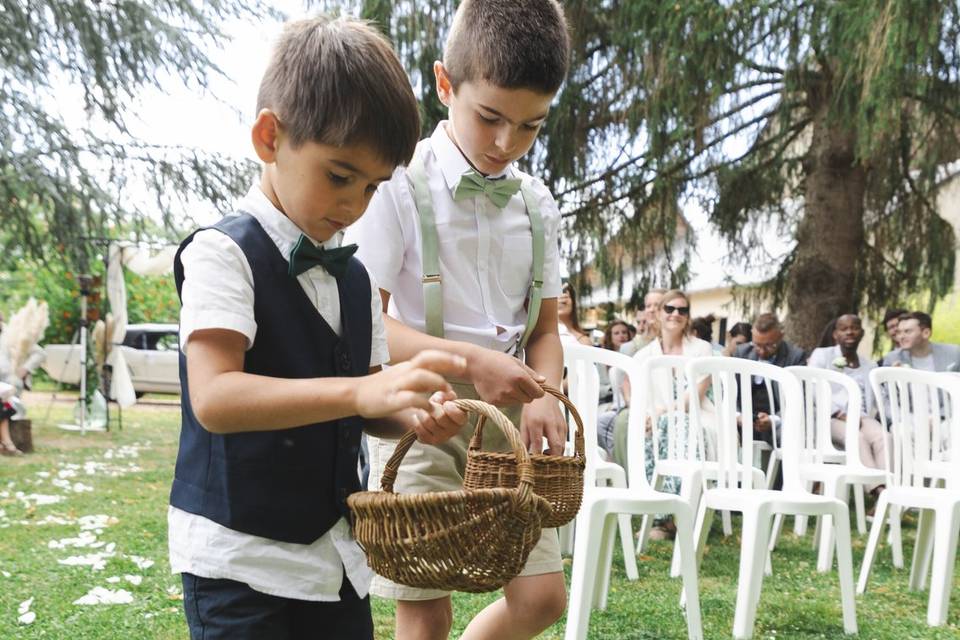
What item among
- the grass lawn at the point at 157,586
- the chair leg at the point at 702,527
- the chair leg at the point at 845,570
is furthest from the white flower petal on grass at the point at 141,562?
the chair leg at the point at 845,570

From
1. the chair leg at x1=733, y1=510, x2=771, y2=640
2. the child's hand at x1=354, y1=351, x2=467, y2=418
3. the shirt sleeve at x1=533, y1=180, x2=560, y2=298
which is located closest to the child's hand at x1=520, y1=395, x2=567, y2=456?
the shirt sleeve at x1=533, y1=180, x2=560, y2=298

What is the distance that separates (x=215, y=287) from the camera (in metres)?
1.42

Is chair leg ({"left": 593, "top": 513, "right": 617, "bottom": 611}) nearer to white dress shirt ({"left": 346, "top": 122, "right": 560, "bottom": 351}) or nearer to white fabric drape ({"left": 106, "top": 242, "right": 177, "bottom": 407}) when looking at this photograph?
white dress shirt ({"left": 346, "top": 122, "right": 560, "bottom": 351})

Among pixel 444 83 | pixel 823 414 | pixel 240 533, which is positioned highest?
pixel 444 83

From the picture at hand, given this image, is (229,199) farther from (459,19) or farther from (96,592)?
(459,19)

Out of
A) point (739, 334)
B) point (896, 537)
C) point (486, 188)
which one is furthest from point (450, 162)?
point (739, 334)

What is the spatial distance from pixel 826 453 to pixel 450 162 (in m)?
5.00

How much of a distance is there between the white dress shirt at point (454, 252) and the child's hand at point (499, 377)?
0.31m

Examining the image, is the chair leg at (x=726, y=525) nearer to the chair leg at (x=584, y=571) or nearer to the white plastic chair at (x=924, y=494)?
the white plastic chair at (x=924, y=494)

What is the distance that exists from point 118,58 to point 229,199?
1662mm

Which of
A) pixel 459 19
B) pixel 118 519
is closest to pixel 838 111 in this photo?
pixel 118 519

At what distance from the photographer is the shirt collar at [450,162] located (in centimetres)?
216

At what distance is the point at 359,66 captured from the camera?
4.89 feet

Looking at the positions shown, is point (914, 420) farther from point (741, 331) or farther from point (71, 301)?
point (71, 301)
